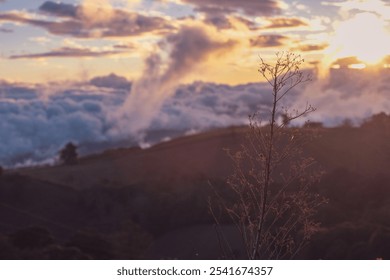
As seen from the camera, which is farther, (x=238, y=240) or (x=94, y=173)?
(x=94, y=173)

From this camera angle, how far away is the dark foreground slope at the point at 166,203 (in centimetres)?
2252

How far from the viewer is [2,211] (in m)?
37.0

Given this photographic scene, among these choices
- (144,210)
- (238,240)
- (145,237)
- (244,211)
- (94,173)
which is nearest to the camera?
(244,211)

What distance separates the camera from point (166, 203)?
34.7 m

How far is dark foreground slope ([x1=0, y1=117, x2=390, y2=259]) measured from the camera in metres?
22.5

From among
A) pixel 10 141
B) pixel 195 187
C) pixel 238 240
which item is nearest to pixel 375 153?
pixel 195 187

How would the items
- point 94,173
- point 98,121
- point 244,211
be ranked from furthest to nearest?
point 98,121
point 94,173
point 244,211

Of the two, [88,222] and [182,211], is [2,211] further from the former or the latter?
[182,211]

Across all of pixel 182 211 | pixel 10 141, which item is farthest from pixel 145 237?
pixel 10 141

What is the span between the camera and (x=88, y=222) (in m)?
36.4
